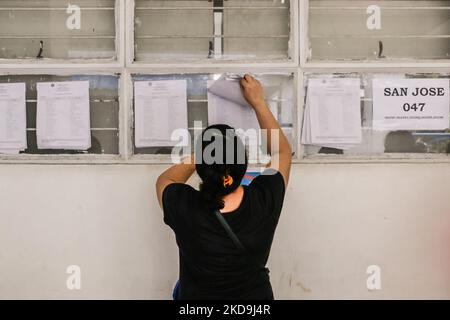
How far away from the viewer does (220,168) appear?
1422 mm

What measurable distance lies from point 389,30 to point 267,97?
74 cm

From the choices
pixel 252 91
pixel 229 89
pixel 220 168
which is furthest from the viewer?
pixel 229 89

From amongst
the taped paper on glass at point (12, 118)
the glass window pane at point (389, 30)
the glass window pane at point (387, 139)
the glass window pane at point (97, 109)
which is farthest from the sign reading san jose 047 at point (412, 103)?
the taped paper on glass at point (12, 118)

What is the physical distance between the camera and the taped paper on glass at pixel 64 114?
2.24 metres

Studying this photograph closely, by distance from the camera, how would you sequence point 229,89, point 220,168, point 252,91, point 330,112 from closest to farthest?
1. point 220,168
2. point 252,91
3. point 229,89
4. point 330,112

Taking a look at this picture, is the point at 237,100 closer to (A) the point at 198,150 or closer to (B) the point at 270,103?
(B) the point at 270,103

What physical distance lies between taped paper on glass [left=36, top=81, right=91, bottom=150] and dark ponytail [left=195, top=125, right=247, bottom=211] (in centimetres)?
103

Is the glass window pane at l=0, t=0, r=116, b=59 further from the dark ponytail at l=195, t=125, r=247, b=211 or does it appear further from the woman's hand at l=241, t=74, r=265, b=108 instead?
the dark ponytail at l=195, t=125, r=247, b=211

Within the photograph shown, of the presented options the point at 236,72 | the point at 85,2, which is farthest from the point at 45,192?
the point at 236,72

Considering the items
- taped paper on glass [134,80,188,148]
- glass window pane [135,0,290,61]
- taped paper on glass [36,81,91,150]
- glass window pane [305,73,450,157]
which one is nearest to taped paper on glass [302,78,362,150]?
glass window pane [305,73,450,157]

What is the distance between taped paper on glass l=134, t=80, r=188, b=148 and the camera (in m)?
2.23

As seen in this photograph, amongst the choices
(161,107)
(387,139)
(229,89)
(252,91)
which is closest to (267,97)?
(229,89)

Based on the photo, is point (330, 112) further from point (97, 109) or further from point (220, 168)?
point (97, 109)

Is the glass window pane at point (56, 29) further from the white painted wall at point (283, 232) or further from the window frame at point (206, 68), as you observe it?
the white painted wall at point (283, 232)
